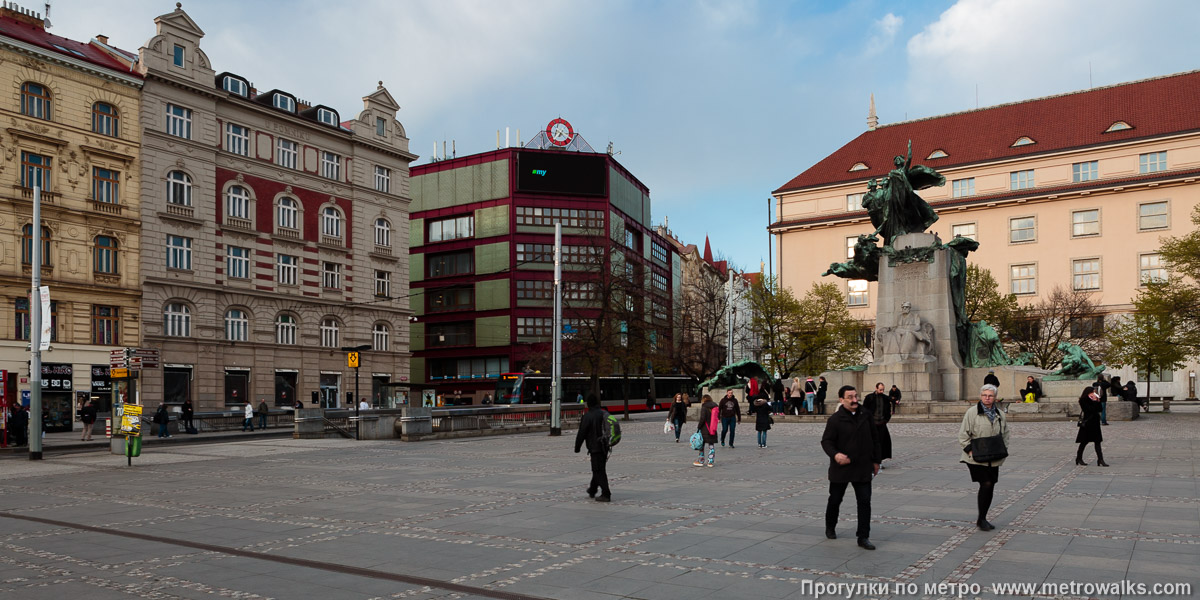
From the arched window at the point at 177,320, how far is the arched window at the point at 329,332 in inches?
357

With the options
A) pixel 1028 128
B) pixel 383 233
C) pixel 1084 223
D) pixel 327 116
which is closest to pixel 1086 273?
pixel 1084 223

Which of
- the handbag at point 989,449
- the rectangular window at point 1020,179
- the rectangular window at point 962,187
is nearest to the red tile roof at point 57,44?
the handbag at point 989,449

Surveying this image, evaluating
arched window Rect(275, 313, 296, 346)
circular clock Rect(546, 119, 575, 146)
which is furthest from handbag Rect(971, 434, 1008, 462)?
circular clock Rect(546, 119, 575, 146)

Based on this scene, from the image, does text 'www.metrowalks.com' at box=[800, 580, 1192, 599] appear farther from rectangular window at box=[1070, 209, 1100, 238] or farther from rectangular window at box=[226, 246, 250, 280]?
rectangular window at box=[1070, 209, 1100, 238]

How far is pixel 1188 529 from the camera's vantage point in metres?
9.79

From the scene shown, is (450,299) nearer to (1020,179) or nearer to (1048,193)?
(1020,179)

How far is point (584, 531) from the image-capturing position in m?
10.4

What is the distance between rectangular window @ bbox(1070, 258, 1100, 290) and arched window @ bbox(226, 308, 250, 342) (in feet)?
188

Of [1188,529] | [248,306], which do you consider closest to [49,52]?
[248,306]

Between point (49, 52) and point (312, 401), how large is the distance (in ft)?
75.5

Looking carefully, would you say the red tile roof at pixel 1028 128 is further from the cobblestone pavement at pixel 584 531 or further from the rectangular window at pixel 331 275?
the cobblestone pavement at pixel 584 531

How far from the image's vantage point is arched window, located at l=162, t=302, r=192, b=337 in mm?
48875

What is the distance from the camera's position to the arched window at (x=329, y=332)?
58.1 m

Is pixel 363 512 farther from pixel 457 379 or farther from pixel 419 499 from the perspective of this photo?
pixel 457 379
